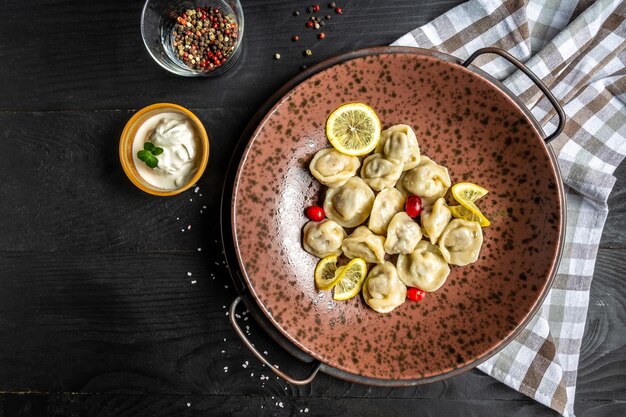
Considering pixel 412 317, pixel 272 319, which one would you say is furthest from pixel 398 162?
pixel 272 319

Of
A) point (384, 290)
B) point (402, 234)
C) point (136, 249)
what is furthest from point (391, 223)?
point (136, 249)

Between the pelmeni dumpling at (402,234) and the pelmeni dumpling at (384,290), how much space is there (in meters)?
0.10

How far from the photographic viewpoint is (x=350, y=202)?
2.13 m

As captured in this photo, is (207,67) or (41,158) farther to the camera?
(41,158)

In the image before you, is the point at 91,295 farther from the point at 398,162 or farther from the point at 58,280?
the point at 398,162

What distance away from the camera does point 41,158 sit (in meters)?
2.35

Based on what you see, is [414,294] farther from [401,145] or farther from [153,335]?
[153,335]

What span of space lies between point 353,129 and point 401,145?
0.73ft

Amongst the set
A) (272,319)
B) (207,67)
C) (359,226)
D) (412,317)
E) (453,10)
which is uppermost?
(453,10)

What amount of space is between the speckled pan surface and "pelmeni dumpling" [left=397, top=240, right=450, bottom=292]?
5 cm

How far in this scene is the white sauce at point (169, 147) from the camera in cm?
212

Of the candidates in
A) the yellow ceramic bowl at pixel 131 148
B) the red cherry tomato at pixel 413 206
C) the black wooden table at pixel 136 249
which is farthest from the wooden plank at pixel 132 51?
the red cherry tomato at pixel 413 206

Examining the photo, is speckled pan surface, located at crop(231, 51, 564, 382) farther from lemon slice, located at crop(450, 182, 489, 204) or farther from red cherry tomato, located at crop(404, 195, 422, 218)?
red cherry tomato, located at crop(404, 195, 422, 218)

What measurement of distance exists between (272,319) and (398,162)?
87 cm
